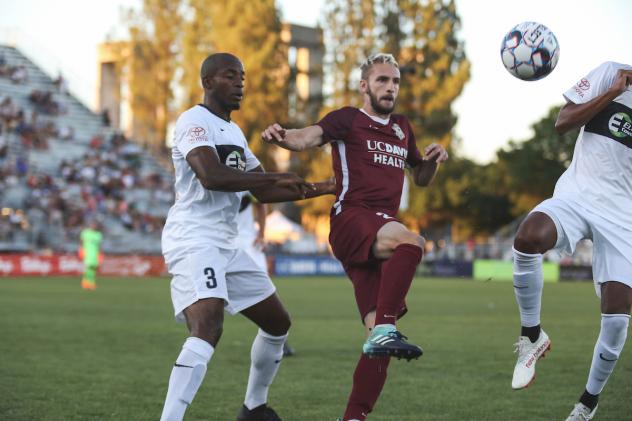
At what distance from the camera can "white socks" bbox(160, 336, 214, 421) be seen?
600cm

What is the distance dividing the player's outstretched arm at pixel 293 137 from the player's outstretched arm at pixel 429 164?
107cm

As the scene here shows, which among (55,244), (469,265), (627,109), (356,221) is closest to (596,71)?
(627,109)

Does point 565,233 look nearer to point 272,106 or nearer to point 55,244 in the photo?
point 55,244

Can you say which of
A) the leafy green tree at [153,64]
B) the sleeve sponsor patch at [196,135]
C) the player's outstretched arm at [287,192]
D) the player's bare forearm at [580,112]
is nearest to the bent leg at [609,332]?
the player's bare forearm at [580,112]

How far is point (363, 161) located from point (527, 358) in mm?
1941

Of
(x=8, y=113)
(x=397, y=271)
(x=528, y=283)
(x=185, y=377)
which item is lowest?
(x=8, y=113)

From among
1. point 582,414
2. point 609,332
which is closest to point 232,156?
point 609,332

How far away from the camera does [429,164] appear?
24.8ft

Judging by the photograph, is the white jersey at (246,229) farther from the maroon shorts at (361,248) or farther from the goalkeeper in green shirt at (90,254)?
the goalkeeper in green shirt at (90,254)

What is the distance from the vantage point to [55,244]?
37562 millimetres

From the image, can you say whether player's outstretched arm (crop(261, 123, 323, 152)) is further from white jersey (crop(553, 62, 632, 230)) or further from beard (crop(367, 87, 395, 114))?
white jersey (crop(553, 62, 632, 230))

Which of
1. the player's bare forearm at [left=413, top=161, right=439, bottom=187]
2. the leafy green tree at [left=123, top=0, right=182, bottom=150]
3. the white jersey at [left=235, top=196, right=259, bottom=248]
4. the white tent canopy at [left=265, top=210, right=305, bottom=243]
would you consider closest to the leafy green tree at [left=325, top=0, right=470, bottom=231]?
the white tent canopy at [left=265, top=210, right=305, bottom=243]

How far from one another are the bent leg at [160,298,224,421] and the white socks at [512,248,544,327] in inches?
88.3

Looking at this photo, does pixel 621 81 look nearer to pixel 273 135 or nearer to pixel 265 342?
pixel 273 135
